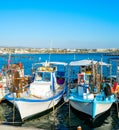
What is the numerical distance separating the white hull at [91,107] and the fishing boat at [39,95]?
6.79 ft

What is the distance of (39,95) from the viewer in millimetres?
23484

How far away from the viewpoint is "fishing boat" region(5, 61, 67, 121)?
67.5 ft

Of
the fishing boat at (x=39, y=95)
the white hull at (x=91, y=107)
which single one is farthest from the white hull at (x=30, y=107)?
the white hull at (x=91, y=107)

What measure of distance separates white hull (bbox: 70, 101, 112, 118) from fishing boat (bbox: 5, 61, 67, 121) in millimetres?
2071

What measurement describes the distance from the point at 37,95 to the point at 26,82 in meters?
5.08

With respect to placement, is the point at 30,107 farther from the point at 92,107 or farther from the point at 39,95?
the point at 92,107

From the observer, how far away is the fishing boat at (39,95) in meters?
20.6

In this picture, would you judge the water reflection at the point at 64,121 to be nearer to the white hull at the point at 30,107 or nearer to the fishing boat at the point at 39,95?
the white hull at the point at 30,107

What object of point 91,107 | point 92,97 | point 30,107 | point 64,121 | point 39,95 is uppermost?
point 92,97

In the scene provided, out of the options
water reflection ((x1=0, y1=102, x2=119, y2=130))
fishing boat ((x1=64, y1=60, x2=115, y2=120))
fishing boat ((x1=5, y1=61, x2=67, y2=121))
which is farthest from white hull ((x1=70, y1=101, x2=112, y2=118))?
fishing boat ((x1=5, y1=61, x2=67, y2=121))

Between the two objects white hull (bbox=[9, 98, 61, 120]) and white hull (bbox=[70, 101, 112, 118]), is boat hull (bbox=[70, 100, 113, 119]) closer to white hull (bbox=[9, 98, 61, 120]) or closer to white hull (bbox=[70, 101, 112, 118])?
white hull (bbox=[70, 101, 112, 118])

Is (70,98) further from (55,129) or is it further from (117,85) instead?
(117,85)

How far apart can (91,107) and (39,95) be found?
5.05 metres

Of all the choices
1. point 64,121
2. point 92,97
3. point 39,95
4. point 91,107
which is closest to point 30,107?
point 39,95
